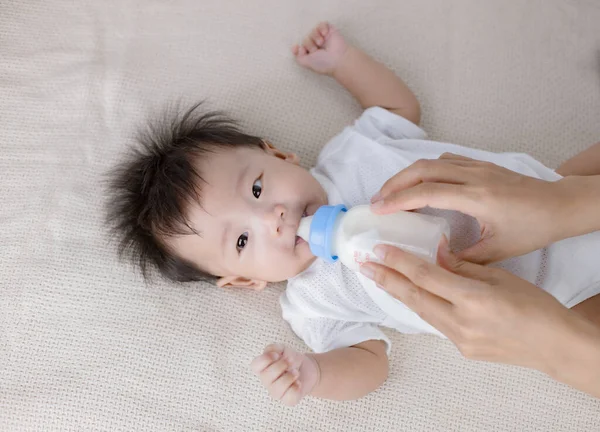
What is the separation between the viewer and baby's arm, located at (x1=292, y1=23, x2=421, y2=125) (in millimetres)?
1423

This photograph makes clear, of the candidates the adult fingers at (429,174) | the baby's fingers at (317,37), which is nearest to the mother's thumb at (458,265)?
the adult fingers at (429,174)

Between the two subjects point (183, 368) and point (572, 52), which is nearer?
point (183, 368)

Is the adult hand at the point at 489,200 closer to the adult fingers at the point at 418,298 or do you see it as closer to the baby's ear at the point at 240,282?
the adult fingers at the point at 418,298

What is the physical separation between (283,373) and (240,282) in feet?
0.82

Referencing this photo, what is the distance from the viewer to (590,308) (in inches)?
46.7

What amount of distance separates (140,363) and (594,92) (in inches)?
49.0

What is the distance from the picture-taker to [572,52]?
1.51 m

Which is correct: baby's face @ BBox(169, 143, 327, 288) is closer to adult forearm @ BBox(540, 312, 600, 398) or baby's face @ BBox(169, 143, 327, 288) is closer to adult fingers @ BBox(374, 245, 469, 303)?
adult fingers @ BBox(374, 245, 469, 303)

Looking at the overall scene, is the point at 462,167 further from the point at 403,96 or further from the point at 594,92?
the point at 594,92

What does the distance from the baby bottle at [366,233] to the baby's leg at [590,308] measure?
1.22ft

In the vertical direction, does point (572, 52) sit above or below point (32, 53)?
above

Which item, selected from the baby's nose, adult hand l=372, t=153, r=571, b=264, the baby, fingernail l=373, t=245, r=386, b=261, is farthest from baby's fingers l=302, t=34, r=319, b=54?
fingernail l=373, t=245, r=386, b=261

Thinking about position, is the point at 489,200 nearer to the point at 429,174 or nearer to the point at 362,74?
the point at 429,174

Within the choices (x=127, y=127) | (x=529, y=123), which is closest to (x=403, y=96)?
(x=529, y=123)
